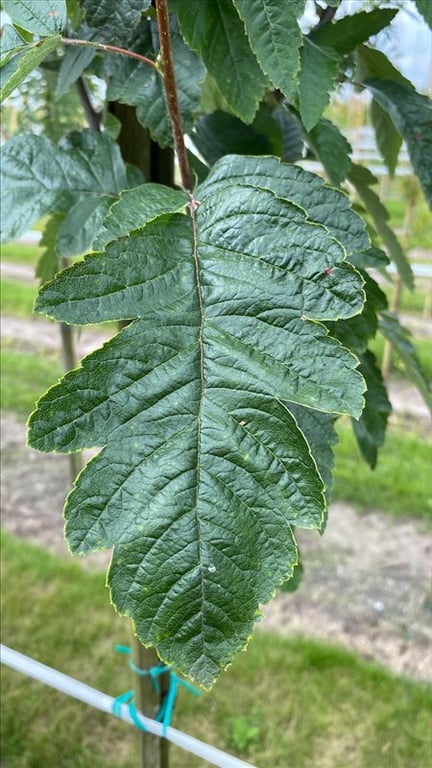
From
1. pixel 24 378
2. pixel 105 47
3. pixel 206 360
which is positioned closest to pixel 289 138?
pixel 105 47

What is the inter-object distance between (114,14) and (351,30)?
19cm

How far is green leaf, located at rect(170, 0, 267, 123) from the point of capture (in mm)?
484

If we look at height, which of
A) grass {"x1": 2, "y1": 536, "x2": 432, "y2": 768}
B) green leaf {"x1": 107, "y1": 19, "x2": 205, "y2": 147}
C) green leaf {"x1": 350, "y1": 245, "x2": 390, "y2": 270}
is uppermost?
green leaf {"x1": 107, "y1": 19, "x2": 205, "y2": 147}

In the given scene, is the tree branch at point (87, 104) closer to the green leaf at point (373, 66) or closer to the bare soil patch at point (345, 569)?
the green leaf at point (373, 66)

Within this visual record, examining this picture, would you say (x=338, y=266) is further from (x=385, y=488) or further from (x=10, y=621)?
(x=385, y=488)

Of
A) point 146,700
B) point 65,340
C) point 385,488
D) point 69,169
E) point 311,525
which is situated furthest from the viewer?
point 385,488

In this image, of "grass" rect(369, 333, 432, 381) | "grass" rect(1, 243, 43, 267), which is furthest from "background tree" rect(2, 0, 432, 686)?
"grass" rect(1, 243, 43, 267)

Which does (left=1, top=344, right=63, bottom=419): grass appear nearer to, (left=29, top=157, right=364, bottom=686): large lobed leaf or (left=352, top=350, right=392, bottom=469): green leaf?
(left=352, top=350, right=392, bottom=469): green leaf

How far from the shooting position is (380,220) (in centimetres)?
66

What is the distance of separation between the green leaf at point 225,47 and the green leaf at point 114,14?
0.03m

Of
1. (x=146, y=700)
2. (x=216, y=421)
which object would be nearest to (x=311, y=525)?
(x=216, y=421)

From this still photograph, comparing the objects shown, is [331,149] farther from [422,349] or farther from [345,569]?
[422,349]

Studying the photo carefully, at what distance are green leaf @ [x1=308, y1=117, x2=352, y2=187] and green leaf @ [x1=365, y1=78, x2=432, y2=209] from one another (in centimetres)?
5

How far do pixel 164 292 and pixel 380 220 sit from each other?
32 centimetres
